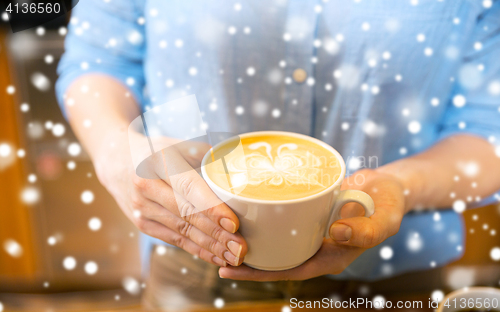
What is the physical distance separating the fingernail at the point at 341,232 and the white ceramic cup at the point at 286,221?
1 centimetres

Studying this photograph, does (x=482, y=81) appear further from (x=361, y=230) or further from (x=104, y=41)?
(x=104, y=41)

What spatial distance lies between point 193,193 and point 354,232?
0.15m

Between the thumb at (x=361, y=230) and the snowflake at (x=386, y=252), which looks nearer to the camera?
the thumb at (x=361, y=230)

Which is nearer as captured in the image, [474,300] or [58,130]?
[474,300]

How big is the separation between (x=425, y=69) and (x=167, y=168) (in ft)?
1.19

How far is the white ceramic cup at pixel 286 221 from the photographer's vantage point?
261mm

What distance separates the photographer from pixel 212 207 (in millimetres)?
279

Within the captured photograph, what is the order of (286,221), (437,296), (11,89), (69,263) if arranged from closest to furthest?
(286,221) → (437,296) → (11,89) → (69,263)

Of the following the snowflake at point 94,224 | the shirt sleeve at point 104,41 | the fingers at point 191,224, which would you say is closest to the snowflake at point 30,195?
the snowflake at point 94,224

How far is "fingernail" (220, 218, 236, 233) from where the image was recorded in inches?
10.8

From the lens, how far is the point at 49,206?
2.71 ft

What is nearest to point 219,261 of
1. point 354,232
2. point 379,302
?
point 354,232

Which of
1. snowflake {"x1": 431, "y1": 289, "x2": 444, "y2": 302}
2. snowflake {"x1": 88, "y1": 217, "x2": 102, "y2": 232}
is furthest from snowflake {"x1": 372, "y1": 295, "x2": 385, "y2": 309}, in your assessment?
snowflake {"x1": 88, "y1": 217, "x2": 102, "y2": 232}

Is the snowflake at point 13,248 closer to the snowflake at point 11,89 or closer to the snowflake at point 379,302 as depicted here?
the snowflake at point 11,89
